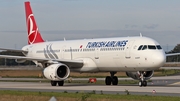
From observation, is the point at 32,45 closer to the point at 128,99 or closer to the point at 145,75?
the point at 145,75

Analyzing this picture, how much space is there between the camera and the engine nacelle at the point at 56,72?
1601 inches

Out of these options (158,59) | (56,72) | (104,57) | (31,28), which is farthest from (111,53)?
(31,28)

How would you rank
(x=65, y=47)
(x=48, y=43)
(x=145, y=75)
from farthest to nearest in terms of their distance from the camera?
(x=48, y=43) → (x=65, y=47) → (x=145, y=75)

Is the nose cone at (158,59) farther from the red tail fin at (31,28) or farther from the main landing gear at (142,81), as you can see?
the red tail fin at (31,28)

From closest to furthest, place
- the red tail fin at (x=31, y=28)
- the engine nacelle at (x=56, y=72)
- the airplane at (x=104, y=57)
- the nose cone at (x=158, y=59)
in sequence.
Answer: the nose cone at (x=158, y=59)
the airplane at (x=104, y=57)
the engine nacelle at (x=56, y=72)
the red tail fin at (x=31, y=28)

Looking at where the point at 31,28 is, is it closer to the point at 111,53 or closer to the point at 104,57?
the point at 104,57

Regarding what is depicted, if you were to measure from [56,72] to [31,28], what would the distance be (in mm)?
14736

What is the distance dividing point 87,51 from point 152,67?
323 inches

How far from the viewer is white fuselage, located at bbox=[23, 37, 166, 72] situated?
37.5m

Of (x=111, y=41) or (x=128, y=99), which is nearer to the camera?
(x=128, y=99)

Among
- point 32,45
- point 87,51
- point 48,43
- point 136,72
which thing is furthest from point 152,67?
point 32,45

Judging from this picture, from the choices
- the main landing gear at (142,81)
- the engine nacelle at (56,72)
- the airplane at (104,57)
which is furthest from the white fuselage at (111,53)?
the engine nacelle at (56,72)

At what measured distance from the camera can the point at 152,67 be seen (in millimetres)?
37219

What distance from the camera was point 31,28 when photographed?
54281mm
